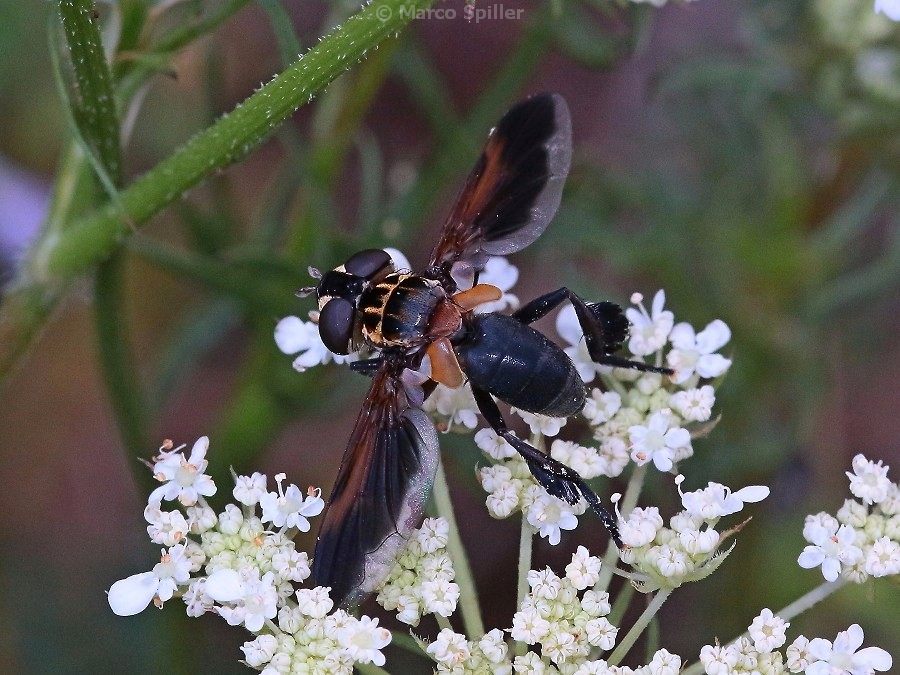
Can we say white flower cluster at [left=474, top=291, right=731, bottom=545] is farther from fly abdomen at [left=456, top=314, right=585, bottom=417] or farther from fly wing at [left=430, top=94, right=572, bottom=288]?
fly wing at [left=430, top=94, right=572, bottom=288]

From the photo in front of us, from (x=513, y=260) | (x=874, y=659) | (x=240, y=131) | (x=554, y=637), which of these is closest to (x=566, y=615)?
(x=554, y=637)

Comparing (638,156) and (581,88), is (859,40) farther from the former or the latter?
(581,88)

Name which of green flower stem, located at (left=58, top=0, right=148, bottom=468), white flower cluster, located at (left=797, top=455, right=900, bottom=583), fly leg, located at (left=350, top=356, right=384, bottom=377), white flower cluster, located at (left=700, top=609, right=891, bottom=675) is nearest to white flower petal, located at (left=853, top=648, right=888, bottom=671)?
white flower cluster, located at (left=700, top=609, right=891, bottom=675)

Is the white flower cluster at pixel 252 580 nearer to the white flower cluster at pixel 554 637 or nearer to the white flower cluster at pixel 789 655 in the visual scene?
the white flower cluster at pixel 554 637

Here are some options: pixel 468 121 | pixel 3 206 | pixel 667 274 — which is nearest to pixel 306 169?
pixel 468 121

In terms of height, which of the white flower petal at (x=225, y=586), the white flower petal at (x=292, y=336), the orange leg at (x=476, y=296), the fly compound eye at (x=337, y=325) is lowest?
the white flower petal at (x=225, y=586)

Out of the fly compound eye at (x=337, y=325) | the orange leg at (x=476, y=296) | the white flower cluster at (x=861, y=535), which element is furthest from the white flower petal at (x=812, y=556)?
the fly compound eye at (x=337, y=325)

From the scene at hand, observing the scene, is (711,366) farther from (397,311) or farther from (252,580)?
(252,580)
